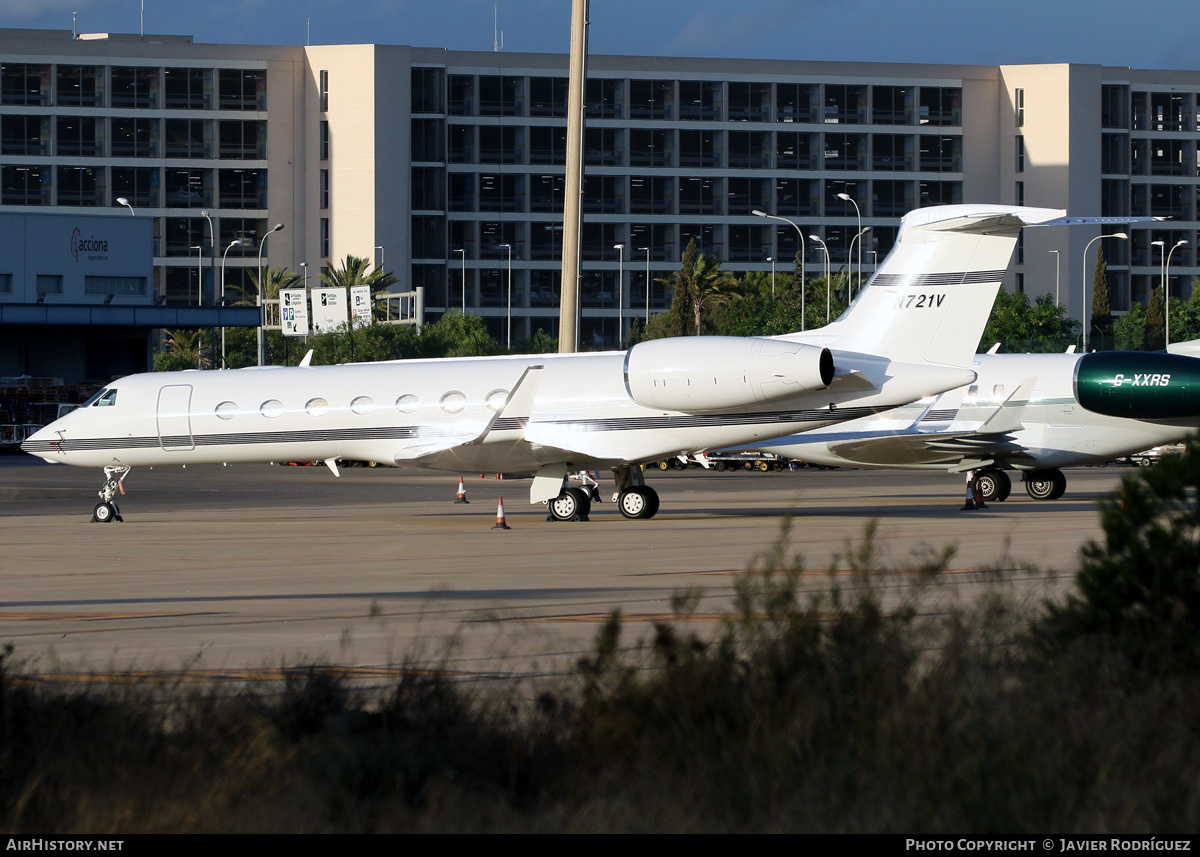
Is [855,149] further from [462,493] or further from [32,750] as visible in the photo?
[32,750]

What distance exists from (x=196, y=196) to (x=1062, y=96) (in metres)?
66.3

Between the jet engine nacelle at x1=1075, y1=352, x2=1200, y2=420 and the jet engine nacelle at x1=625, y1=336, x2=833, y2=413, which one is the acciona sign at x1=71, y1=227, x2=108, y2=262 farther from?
the jet engine nacelle at x1=1075, y1=352, x2=1200, y2=420

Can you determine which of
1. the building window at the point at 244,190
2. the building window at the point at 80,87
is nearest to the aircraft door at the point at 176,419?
the building window at the point at 244,190

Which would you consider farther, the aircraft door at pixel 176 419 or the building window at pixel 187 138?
the building window at pixel 187 138

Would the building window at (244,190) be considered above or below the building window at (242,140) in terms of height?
below

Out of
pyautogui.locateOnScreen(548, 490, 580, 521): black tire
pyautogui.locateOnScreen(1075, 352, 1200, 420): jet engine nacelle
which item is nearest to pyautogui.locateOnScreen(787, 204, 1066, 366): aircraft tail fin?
pyautogui.locateOnScreen(548, 490, 580, 521): black tire

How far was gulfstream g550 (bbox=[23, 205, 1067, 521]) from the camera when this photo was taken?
887 inches

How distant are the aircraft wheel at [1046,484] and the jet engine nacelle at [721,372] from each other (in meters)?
10.5

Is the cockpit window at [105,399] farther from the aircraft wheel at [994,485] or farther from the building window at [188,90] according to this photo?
the building window at [188,90]

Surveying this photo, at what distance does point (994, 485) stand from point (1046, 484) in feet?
5.23

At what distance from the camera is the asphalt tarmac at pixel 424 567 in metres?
9.76

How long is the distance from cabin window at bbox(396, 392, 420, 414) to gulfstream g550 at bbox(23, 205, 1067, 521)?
25 mm

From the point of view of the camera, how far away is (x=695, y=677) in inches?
254

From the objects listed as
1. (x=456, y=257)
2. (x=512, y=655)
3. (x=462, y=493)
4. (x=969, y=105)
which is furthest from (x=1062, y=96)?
(x=512, y=655)
